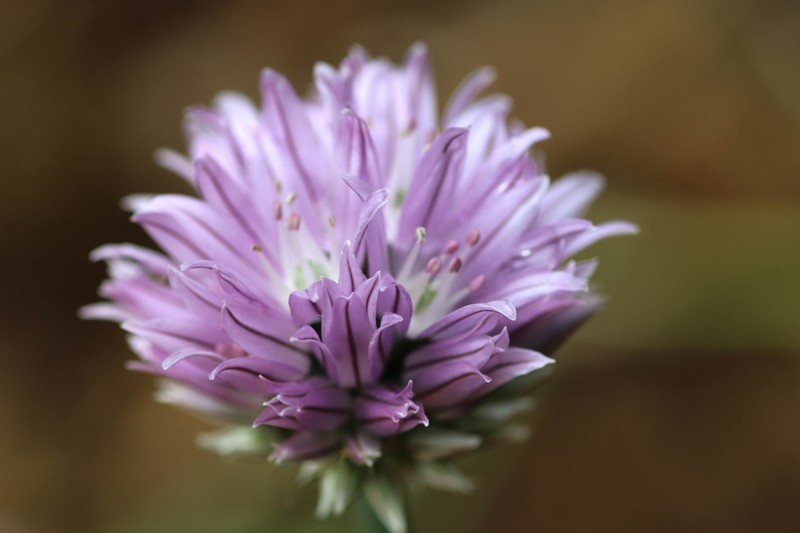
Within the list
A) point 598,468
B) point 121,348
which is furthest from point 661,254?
point 121,348

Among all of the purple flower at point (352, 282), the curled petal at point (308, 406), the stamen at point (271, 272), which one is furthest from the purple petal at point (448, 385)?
the stamen at point (271, 272)

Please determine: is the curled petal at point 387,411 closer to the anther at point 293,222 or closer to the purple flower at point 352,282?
the purple flower at point 352,282

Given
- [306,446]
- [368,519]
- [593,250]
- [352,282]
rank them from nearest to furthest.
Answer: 1. [352,282]
2. [306,446]
3. [368,519]
4. [593,250]

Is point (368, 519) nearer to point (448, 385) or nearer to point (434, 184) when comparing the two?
point (448, 385)

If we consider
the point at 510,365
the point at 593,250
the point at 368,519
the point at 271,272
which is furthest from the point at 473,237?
the point at 593,250

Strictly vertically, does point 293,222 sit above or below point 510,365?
above

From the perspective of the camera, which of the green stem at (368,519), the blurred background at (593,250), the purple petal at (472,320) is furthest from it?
the blurred background at (593,250)

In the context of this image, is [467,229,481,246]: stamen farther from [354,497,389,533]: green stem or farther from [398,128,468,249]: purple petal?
[354,497,389,533]: green stem
